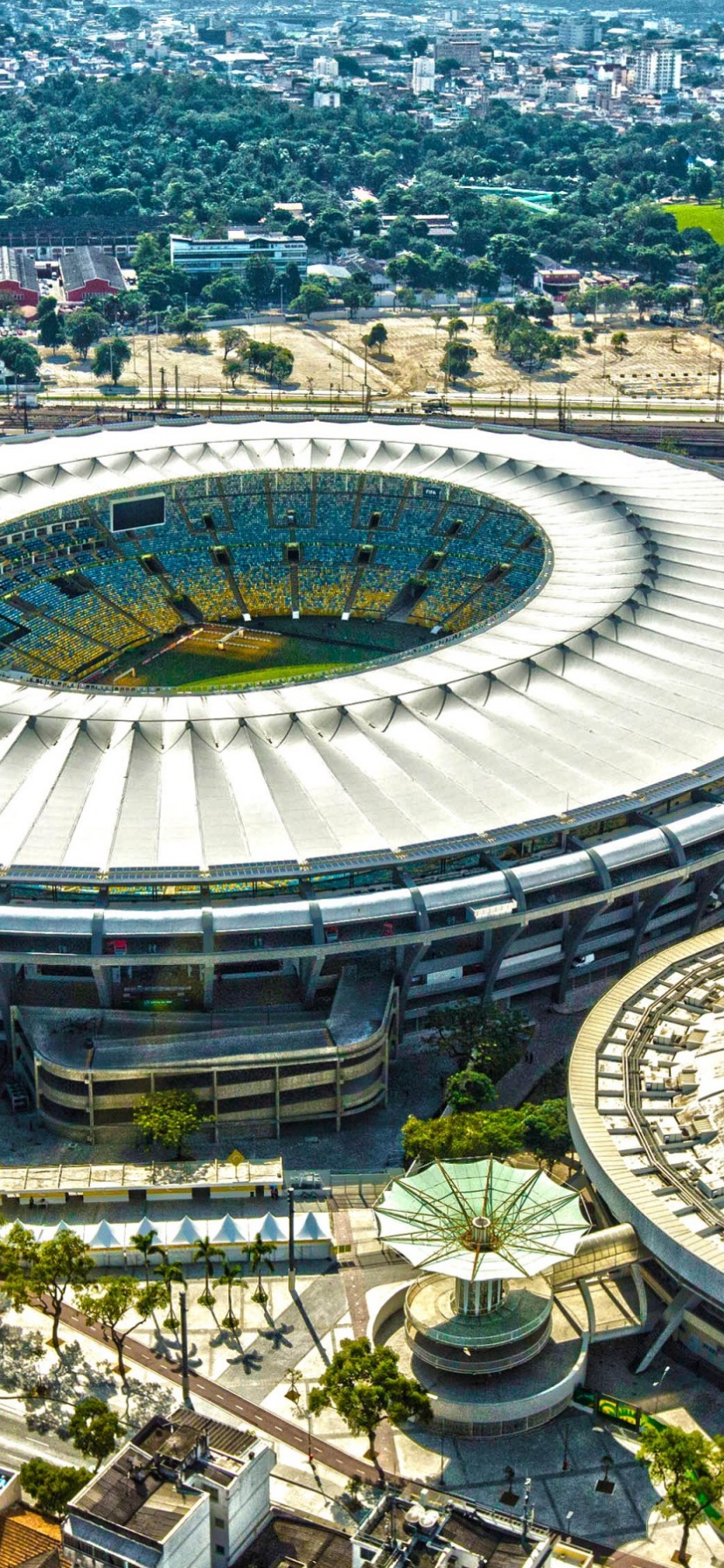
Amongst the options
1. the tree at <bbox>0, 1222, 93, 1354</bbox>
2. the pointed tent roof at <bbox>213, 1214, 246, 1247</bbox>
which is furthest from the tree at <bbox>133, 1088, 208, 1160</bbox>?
the tree at <bbox>0, 1222, 93, 1354</bbox>

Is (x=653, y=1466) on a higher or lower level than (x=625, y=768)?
lower

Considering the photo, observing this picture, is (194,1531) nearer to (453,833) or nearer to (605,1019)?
(605,1019)

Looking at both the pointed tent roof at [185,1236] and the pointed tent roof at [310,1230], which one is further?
the pointed tent roof at [310,1230]

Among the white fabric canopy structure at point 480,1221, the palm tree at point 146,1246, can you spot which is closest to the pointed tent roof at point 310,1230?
the palm tree at point 146,1246

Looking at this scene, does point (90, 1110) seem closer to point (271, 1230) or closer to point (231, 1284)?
point (271, 1230)

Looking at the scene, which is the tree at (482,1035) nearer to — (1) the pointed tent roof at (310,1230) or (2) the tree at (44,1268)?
(1) the pointed tent roof at (310,1230)

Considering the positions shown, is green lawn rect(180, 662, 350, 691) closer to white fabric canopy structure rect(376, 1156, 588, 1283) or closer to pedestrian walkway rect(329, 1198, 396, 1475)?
pedestrian walkway rect(329, 1198, 396, 1475)

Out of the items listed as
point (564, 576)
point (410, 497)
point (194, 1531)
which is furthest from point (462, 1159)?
point (410, 497)
